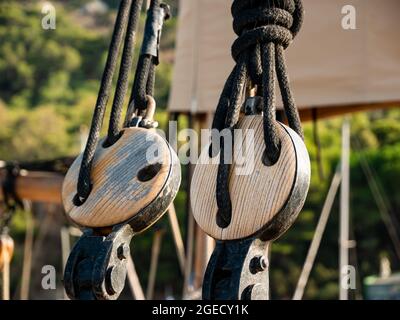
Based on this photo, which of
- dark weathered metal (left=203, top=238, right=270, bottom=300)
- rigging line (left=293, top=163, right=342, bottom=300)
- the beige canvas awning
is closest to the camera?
dark weathered metal (left=203, top=238, right=270, bottom=300)

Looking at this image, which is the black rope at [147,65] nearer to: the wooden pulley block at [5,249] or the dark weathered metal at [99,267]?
the dark weathered metal at [99,267]

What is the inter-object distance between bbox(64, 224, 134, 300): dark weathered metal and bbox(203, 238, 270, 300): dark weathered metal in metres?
0.07

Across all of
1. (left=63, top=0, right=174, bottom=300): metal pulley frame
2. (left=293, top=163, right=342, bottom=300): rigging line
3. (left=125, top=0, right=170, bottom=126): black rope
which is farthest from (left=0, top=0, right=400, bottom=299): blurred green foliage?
(left=63, top=0, right=174, bottom=300): metal pulley frame

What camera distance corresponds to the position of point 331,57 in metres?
1.71

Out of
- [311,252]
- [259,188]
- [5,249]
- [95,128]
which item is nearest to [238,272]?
[259,188]

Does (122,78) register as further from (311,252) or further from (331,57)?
(311,252)

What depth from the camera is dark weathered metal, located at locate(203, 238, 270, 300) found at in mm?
360

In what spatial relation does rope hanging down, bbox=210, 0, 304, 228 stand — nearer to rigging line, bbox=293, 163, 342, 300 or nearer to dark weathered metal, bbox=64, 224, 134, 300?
dark weathered metal, bbox=64, 224, 134, 300

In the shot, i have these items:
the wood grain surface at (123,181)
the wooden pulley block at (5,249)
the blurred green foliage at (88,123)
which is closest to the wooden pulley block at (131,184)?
the wood grain surface at (123,181)

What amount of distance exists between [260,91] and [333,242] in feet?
36.0

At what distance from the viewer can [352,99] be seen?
1.69 meters

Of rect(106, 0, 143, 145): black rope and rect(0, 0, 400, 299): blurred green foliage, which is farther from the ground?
rect(0, 0, 400, 299): blurred green foliage

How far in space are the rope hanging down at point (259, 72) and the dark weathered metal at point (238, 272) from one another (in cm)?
2

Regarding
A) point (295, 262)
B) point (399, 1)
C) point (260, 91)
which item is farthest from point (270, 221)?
point (295, 262)
